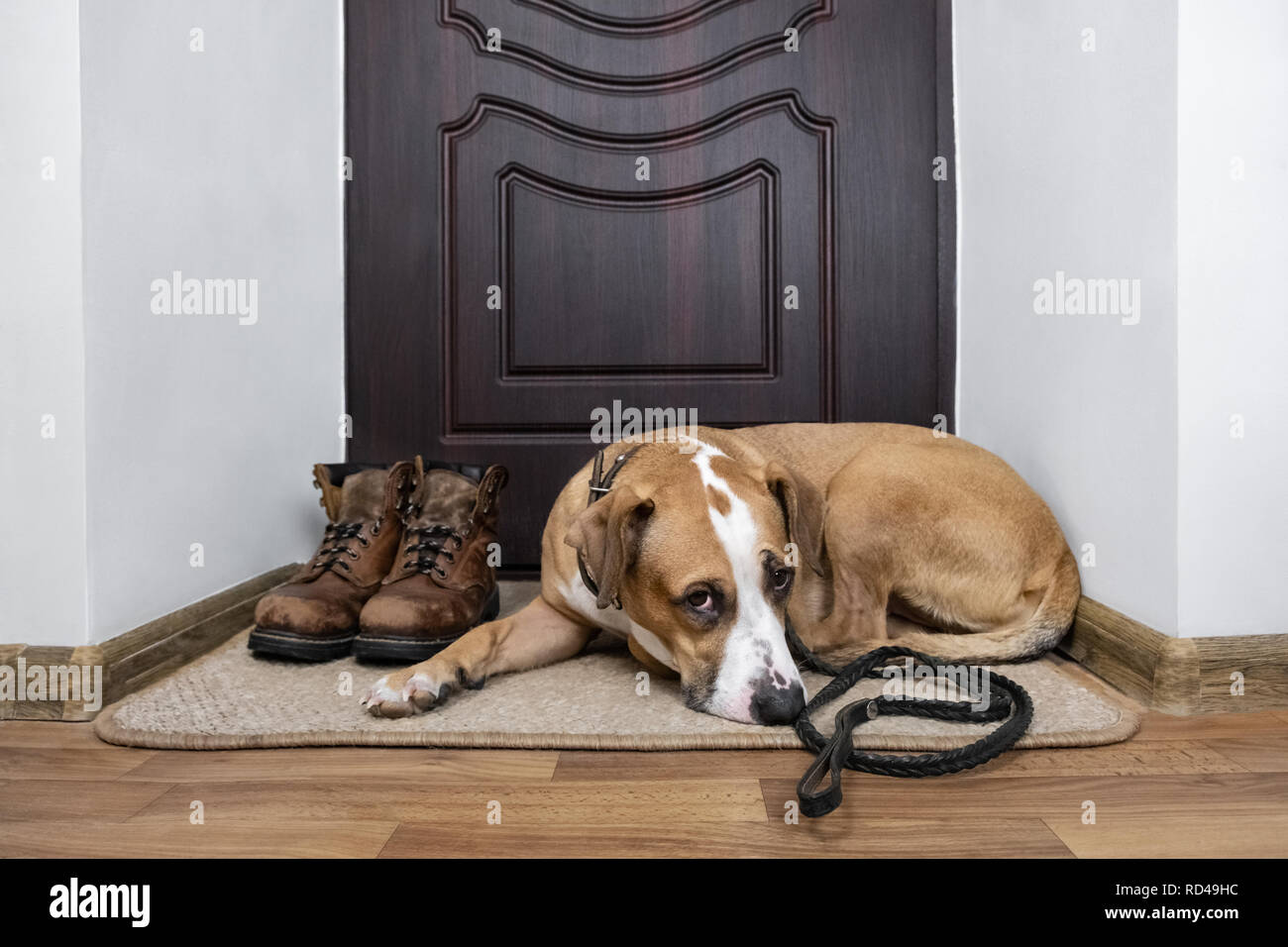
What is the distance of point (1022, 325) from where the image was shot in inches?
91.5

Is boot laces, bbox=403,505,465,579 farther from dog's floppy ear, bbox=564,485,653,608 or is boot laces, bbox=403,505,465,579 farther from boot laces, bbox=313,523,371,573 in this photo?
dog's floppy ear, bbox=564,485,653,608

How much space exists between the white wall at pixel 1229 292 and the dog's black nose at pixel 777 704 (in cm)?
84

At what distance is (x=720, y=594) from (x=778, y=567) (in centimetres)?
14

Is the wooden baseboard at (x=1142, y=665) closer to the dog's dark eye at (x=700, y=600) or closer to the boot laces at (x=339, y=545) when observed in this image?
the boot laces at (x=339, y=545)

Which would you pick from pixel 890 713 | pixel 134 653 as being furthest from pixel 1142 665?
pixel 134 653

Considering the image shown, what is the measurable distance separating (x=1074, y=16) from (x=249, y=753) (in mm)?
2472

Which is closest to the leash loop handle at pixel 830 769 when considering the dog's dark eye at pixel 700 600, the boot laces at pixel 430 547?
the dog's dark eye at pixel 700 600

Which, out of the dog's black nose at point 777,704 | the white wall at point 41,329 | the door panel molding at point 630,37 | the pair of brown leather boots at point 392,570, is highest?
the door panel molding at point 630,37

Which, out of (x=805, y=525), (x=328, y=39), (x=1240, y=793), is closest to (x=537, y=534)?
(x=805, y=525)

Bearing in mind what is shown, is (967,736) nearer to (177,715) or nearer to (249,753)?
(249,753)

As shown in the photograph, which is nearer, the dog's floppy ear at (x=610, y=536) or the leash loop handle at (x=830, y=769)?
the leash loop handle at (x=830, y=769)

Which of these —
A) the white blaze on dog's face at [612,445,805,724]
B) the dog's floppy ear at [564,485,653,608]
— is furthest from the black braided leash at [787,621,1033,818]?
the dog's floppy ear at [564,485,653,608]

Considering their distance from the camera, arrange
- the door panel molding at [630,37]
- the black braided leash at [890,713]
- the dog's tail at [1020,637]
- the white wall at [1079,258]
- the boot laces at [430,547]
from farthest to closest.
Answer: the door panel molding at [630,37], the boot laces at [430,547], the dog's tail at [1020,637], the white wall at [1079,258], the black braided leash at [890,713]

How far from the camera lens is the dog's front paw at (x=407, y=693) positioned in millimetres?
1581
